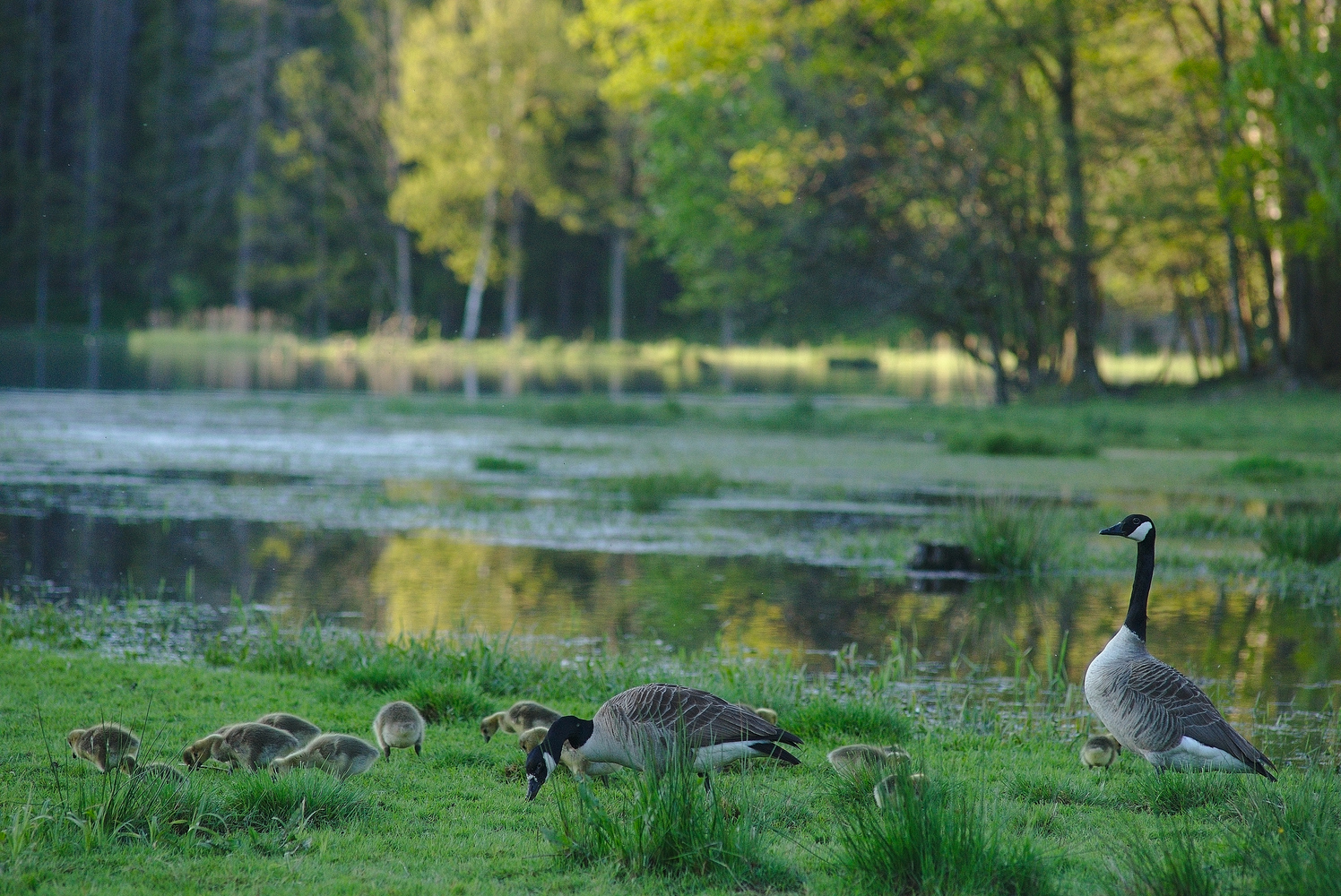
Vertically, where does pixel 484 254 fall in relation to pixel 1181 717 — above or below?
above

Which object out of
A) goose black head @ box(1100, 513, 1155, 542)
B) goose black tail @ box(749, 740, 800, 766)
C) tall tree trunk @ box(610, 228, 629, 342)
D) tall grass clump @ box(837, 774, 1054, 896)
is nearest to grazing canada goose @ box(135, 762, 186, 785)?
goose black tail @ box(749, 740, 800, 766)

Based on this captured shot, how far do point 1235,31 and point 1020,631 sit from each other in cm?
2336

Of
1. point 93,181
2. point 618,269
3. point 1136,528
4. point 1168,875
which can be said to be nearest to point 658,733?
point 1168,875

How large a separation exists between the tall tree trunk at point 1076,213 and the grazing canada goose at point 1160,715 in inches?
946

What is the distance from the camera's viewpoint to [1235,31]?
29.2 metres

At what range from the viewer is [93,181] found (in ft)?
225

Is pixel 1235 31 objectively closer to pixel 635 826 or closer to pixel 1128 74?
pixel 1128 74

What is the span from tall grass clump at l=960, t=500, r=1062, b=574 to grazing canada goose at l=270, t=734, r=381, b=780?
798cm

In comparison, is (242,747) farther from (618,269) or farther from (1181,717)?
(618,269)

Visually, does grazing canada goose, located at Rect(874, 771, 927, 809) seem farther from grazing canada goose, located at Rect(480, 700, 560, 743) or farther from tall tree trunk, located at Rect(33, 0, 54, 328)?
tall tree trunk, located at Rect(33, 0, 54, 328)

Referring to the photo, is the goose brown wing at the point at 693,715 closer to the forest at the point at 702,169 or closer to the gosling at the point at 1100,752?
the gosling at the point at 1100,752

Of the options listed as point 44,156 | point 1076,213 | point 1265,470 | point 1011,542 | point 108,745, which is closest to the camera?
point 108,745

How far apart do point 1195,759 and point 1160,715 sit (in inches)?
9.5

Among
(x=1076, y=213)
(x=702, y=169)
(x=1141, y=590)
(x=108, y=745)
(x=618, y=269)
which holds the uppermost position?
(x=702, y=169)
